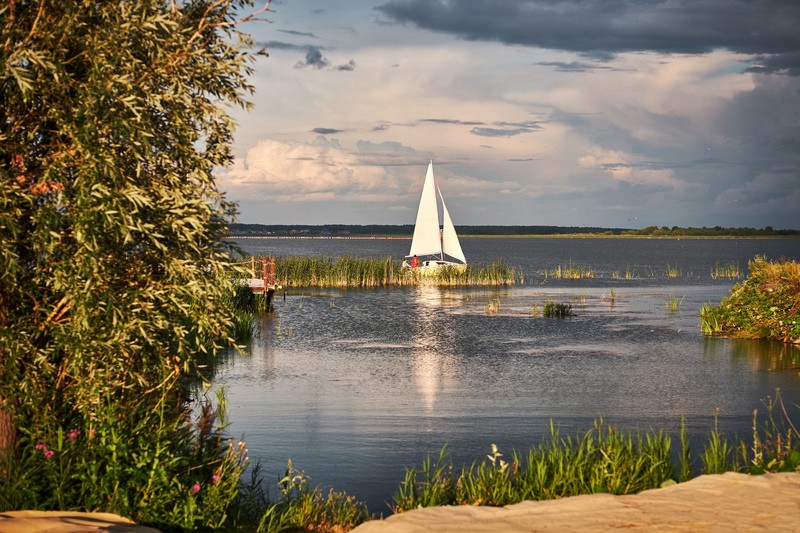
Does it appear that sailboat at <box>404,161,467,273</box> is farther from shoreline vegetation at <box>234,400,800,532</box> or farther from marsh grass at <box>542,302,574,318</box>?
shoreline vegetation at <box>234,400,800,532</box>

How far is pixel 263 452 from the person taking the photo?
17125 mm

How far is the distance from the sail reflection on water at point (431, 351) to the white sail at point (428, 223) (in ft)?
60.1

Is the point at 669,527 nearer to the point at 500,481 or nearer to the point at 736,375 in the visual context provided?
the point at 500,481

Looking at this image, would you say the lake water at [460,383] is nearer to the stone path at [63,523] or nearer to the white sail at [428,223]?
the stone path at [63,523]

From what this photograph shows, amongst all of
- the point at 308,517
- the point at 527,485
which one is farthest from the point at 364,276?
the point at 308,517

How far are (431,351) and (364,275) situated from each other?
3404 cm

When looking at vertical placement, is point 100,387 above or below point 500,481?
above

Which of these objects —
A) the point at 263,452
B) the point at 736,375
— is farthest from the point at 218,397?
the point at 736,375

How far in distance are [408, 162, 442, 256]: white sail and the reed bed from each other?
2265mm

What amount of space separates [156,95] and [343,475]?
7.64 meters

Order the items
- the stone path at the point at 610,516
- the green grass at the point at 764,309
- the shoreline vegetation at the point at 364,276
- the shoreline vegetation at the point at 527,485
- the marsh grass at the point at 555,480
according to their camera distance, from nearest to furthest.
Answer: the stone path at the point at 610,516, the shoreline vegetation at the point at 527,485, the marsh grass at the point at 555,480, the green grass at the point at 764,309, the shoreline vegetation at the point at 364,276

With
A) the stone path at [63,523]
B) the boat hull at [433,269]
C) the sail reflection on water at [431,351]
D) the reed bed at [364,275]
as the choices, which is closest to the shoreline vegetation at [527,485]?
the stone path at [63,523]

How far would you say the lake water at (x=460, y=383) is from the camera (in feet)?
58.7

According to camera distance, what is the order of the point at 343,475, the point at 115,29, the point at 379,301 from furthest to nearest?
the point at 379,301 → the point at 343,475 → the point at 115,29
